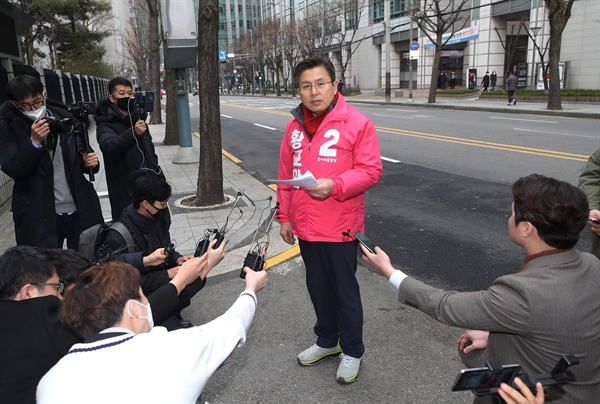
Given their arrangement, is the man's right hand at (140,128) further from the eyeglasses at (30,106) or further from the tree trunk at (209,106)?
the tree trunk at (209,106)

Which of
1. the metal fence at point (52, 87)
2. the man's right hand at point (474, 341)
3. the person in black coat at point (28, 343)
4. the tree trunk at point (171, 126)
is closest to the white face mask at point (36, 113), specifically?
the metal fence at point (52, 87)

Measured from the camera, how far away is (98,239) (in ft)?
9.96

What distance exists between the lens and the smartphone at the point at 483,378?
4.83ft

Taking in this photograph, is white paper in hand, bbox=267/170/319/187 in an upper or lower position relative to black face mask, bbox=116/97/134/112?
lower

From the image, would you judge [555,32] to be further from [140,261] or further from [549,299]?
[549,299]

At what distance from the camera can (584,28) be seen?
91.2 ft

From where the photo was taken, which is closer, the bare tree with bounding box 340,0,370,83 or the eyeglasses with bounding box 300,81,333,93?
the eyeglasses with bounding box 300,81,333,93

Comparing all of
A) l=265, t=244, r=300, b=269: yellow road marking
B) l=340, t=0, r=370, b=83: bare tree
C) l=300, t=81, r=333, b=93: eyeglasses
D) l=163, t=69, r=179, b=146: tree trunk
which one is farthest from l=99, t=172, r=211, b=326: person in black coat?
l=340, t=0, r=370, b=83: bare tree

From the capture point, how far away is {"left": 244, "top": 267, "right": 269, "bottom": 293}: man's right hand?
7.00ft

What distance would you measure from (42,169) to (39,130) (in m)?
0.39

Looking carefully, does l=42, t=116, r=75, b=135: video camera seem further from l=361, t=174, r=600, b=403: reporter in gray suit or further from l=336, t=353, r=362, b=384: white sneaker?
l=361, t=174, r=600, b=403: reporter in gray suit

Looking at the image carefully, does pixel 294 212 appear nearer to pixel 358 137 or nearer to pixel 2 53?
pixel 358 137

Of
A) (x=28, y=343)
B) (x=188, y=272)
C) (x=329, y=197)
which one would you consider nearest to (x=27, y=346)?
(x=28, y=343)

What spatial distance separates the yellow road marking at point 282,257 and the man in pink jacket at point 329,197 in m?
1.89
